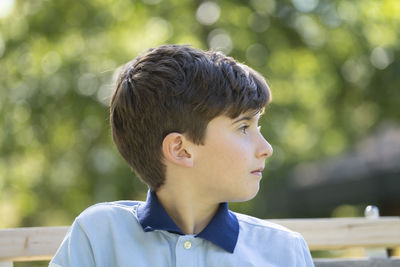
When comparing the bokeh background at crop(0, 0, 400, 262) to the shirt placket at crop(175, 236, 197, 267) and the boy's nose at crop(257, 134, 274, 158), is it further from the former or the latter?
the shirt placket at crop(175, 236, 197, 267)

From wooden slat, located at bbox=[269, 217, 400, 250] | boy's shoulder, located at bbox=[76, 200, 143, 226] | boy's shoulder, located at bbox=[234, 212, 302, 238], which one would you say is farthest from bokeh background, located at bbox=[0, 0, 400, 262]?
boy's shoulder, located at bbox=[76, 200, 143, 226]

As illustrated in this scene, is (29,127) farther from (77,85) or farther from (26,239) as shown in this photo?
(26,239)

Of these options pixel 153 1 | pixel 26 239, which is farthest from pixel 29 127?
pixel 26 239

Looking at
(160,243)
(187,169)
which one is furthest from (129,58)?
(160,243)

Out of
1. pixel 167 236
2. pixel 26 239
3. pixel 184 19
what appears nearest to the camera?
pixel 167 236

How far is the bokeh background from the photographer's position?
23.1 feet

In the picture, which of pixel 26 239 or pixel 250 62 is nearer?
pixel 26 239

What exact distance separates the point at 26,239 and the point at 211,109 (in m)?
0.73

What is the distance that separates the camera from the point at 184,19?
740cm

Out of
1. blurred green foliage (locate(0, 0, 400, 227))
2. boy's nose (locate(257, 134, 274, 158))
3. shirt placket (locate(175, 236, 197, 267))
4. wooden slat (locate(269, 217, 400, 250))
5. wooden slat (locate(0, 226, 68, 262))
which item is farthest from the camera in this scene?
blurred green foliage (locate(0, 0, 400, 227))

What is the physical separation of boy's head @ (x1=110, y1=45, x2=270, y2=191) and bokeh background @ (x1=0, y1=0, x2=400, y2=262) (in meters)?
4.92

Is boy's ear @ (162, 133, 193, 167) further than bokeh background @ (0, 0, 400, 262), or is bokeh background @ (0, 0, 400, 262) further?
bokeh background @ (0, 0, 400, 262)

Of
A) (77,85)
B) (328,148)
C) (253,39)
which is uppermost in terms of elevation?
(253,39)

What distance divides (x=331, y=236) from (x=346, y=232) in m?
0.06
